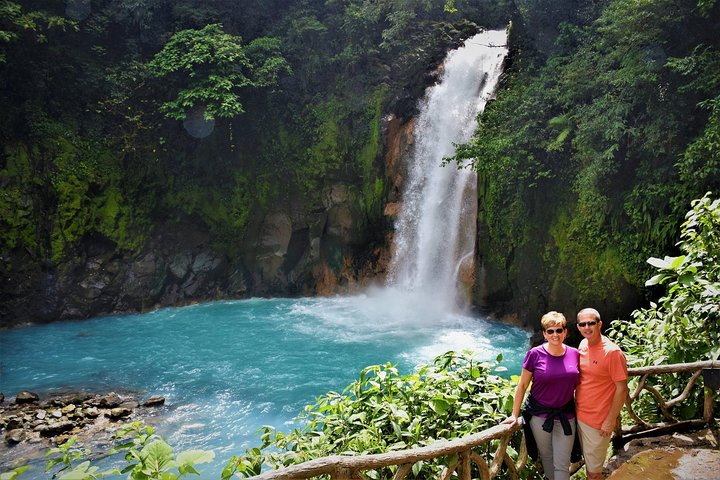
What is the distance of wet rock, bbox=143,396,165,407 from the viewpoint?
9000 mm

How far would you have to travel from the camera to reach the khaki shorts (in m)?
3.37

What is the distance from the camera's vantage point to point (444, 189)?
13.9 metres

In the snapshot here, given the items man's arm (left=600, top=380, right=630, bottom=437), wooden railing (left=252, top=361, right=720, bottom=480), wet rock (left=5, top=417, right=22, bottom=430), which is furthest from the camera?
wet rock (left=5, top=417, right=22, bottom=430)

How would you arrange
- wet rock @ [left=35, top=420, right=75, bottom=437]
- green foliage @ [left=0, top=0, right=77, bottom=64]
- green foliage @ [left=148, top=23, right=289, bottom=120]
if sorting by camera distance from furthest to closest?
green foliage @ [left=148, top=23, right=289, bottom=120] < green foliage @ [left=0, top=0, right=77, bottom=64] < wet rock @ [left=35, top=420, right=75, bottom=437]

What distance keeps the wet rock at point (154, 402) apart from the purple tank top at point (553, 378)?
7601 mm

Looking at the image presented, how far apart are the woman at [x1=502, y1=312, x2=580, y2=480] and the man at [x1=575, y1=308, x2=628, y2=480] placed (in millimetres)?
64

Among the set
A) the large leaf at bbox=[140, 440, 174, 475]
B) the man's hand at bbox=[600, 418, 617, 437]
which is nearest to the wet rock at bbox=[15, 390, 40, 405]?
the large leaf at bbox=[140, 440, 174, 475]

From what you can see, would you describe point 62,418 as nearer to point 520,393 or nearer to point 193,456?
point 193,456

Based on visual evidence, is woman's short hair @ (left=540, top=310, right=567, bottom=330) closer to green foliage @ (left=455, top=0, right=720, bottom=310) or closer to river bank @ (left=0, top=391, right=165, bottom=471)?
green foliage @ (left=455, top=0, right=720, bottom=310)

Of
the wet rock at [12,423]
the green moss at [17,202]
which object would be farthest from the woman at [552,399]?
the green moss at [17,202]

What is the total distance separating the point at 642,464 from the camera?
3941 mm

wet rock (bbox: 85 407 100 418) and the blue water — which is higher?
the blue water

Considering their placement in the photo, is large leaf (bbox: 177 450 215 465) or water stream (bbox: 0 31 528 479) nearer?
large leaf (bbox: 177 450 215 465)

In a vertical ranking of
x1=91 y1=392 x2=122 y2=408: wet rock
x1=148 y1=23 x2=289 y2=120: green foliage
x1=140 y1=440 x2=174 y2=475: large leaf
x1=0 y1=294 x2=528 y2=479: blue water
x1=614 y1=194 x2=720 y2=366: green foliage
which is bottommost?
x1=91 y1=392 x2=122 y2=408: wet rock
